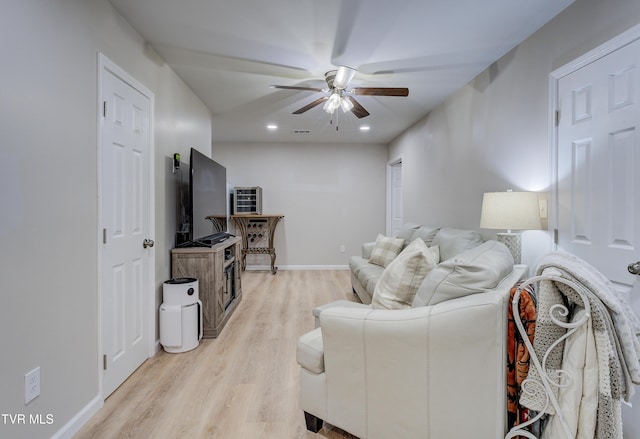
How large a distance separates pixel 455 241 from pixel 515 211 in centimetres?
84

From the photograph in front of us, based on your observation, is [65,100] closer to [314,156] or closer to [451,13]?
[451,13]

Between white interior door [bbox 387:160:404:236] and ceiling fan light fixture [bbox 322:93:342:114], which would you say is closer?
ceiling fan light fixture [bbox 322:93:342:114]

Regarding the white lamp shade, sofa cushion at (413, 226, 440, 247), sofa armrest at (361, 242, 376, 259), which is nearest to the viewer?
the white lamp shade

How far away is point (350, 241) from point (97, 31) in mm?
5042

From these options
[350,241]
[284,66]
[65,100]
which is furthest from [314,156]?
[65,100]

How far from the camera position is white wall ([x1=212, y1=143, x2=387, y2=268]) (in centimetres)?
613

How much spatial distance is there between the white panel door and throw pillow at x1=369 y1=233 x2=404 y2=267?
6.31 ft

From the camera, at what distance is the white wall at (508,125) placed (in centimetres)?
188

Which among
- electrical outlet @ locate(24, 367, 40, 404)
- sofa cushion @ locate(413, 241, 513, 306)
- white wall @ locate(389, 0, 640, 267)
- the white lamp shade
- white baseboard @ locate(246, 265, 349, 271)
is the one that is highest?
white wall @ locate(389, 0, 640, 267)

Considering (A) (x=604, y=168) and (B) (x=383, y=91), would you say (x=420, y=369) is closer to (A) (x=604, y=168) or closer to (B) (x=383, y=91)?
(A) (x=604, y=168)

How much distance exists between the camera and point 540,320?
3.81ft

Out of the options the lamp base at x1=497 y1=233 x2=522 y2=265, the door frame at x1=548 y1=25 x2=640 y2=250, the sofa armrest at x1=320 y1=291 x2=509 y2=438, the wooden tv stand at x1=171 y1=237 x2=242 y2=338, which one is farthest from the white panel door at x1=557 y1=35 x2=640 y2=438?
the wooden tv stand at x1=171 y1=237 x2=242 y2=338

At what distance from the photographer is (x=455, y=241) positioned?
2947 millimetres

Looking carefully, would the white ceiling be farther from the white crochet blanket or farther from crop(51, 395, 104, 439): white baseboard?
crop(51, 395, 104, 439): white baseboard
